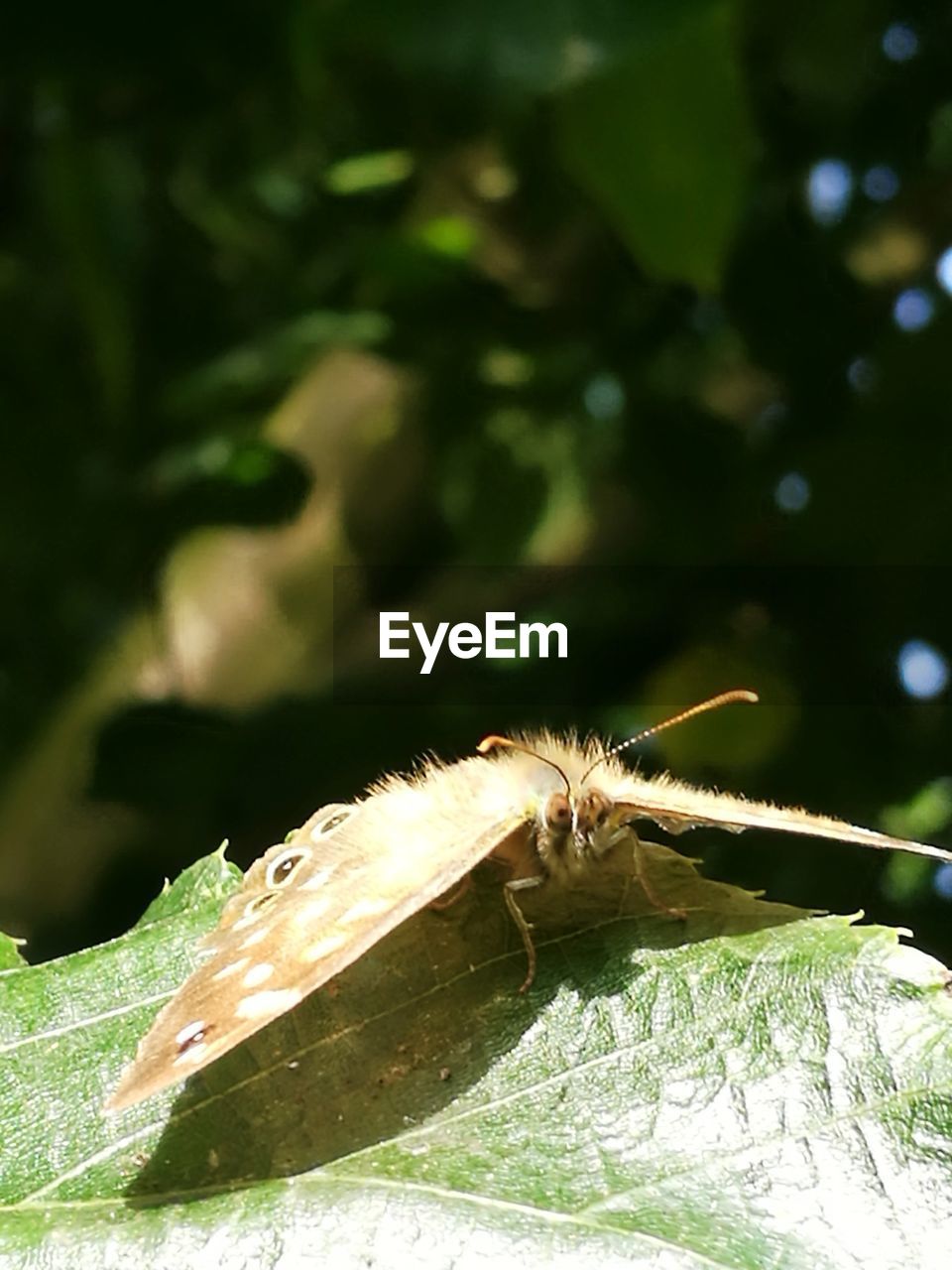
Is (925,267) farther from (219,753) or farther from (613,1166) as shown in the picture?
(613,1166)

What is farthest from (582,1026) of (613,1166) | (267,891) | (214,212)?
(214,212)

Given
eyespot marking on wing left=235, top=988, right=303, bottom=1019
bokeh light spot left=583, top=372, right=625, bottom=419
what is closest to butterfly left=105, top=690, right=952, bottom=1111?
eyespot marking on wing left=235, top=988, right=303, bottom=1019

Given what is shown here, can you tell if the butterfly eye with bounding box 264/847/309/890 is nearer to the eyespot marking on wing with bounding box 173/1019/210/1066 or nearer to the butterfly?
the butterfly

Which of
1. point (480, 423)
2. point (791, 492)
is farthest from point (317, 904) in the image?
point (480, 423)

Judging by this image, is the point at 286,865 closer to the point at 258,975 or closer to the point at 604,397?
the point at 258,975

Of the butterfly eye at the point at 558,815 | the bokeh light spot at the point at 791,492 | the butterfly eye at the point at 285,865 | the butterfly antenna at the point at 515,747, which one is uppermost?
the bokeh light spot at the point at 791,492

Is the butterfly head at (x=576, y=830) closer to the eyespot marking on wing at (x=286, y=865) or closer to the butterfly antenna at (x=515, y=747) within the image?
the butterfly antenna at (x=515, y=747)

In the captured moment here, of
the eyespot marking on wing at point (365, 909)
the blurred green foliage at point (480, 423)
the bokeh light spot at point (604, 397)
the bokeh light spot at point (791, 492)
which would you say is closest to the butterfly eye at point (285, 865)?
the eyespot marking on wing at point (365, 909)
